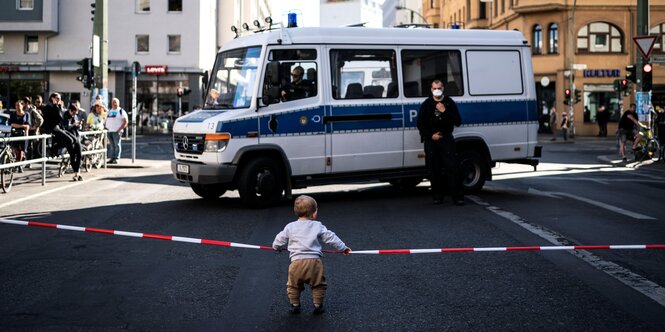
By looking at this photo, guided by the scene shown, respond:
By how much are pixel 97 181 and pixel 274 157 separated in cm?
688

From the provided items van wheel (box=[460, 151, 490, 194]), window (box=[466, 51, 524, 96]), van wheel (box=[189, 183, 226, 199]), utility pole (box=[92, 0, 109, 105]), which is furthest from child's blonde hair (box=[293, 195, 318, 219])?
utility pole (box=[92, 0, 109, 105])

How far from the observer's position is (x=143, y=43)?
178 ft

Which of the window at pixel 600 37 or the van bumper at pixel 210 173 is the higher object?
the window at pixel 600 37

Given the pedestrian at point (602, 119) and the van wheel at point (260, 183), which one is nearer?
the van wheel at point (260, 183)

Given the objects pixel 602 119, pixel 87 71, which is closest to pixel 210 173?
pixel 87 71

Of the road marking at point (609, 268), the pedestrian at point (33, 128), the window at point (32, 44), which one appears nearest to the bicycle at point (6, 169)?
the pedestrian at point (33, 128)

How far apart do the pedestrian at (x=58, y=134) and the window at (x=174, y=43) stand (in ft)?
121

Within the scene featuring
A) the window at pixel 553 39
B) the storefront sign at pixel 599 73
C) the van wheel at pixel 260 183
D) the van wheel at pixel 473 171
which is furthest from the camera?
the window at pixel 553 39

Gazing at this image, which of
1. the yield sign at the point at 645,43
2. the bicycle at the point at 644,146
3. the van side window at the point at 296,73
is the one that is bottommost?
the bicycle at the point at 644,146

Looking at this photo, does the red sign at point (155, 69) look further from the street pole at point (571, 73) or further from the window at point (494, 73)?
the window at point (494, 73)

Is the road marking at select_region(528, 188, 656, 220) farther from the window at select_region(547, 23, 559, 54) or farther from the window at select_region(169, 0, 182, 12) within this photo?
the window at select_region(169, 0, 182, 12)

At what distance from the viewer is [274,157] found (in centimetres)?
1245

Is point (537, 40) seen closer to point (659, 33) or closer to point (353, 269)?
point (659, 33)

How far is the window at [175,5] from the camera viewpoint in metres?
54.6
